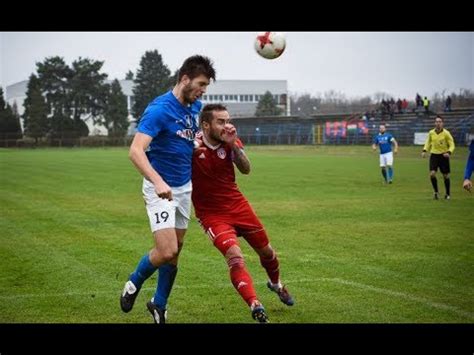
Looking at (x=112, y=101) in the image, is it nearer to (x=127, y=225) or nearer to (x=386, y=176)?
(x=386, y=176)

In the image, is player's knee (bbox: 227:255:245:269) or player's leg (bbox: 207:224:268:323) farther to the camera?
player's knee (bbox: 227:255:245:269)

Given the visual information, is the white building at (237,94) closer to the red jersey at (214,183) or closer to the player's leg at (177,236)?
the red jersey at (214,183)

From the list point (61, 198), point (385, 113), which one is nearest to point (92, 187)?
point (61, 198)

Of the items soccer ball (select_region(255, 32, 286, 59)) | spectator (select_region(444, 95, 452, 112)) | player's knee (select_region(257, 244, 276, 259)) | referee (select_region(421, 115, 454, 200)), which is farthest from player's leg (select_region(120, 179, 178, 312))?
spectator (select_region(444, 95, 452, 112))

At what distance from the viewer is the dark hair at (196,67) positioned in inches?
265

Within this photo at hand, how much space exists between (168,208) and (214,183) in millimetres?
775

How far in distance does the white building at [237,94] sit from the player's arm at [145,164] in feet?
221

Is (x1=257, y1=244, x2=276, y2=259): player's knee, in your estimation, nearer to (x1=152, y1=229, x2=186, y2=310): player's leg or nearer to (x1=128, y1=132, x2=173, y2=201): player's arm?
(x1=152, y1=229, x2=186, y2=310): player's leg

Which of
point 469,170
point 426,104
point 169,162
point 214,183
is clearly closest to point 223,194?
point 214,183

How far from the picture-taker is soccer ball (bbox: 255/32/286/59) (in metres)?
8.45

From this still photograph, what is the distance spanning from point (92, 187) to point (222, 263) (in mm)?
13982

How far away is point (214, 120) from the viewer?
6.95 m

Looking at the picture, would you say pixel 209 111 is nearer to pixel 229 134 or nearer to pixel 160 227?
pixel 229 134

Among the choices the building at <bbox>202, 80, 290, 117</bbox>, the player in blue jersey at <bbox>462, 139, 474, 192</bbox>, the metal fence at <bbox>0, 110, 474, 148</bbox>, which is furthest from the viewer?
the building at <bbox>202, 80, 290, 117</bbox>
